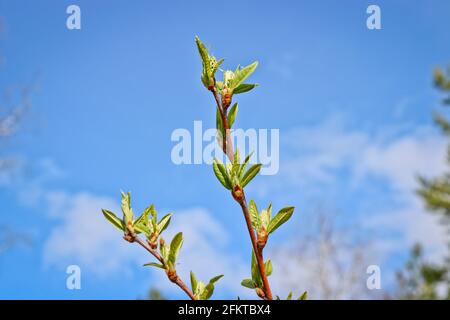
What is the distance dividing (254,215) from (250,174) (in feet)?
0.22

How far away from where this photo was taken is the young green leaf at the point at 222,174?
94 centimetres

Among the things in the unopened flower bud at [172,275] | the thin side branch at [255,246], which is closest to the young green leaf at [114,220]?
the unopened flower bud at [172,275]

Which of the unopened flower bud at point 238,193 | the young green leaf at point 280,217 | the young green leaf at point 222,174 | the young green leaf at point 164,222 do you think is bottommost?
the young green leaf at point 280,217

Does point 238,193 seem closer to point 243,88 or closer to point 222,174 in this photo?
point 222,174

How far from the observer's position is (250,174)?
954mm

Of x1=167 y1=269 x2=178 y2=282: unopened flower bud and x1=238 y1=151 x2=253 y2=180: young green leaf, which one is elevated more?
x1=238 y1=151 x2=253 y2=180: young green leaf

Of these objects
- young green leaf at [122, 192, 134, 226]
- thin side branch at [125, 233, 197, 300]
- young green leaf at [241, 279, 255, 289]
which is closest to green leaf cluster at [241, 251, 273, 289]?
young green leaf at [241, 279, 255, 289]

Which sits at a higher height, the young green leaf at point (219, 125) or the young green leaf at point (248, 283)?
the young green leaf at point (219, 125)

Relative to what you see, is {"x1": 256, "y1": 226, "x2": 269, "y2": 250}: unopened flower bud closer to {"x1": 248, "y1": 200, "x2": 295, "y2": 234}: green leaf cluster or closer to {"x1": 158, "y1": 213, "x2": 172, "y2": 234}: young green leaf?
{"x1": 248, "y1": 200, "x2": 295, "y2": 234}: green leaf cluster

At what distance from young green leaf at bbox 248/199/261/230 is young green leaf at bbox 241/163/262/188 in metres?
0.03

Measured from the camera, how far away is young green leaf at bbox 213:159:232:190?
0.94 metres

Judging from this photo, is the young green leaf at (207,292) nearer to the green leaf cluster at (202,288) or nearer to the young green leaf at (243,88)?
the green leaf cluster at (202,288)

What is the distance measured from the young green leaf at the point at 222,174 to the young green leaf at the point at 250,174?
0.03 m
